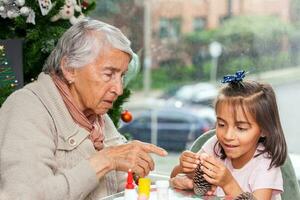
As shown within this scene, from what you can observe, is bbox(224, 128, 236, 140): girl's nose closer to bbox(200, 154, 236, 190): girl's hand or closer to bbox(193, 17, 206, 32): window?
bbox(200, 154, 236, 190): girl's hand

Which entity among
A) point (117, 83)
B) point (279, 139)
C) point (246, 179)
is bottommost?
point (246, 179)

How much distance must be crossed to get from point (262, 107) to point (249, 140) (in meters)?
0.12

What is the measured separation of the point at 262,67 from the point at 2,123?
190 cm

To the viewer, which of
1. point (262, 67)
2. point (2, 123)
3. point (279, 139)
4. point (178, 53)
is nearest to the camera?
point (2, 123)

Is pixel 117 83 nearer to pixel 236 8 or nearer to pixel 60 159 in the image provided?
pixel 60 159

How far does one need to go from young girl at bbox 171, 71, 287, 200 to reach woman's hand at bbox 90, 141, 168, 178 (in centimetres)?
11

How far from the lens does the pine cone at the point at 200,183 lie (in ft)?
6.44

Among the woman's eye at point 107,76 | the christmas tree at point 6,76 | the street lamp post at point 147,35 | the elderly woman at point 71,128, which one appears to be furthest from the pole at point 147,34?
the woman's eye at point 107,76

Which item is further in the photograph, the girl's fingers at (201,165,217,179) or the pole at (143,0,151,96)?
the pole at (143,0,151,96)

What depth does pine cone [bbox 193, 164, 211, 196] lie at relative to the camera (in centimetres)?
196

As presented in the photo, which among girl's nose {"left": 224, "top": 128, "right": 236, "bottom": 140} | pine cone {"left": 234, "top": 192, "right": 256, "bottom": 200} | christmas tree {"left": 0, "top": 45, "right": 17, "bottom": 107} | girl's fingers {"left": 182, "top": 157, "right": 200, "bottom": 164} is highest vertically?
christmas tree {"left": 0, "top": 45, "right": 17, "bottom": 107}

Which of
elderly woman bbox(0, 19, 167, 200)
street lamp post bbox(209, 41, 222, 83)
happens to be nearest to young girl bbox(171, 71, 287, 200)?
elderly woman bbox(0, 19, 167, 200)

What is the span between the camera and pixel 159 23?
12.5 feet

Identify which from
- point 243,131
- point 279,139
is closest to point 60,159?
point 243,131
